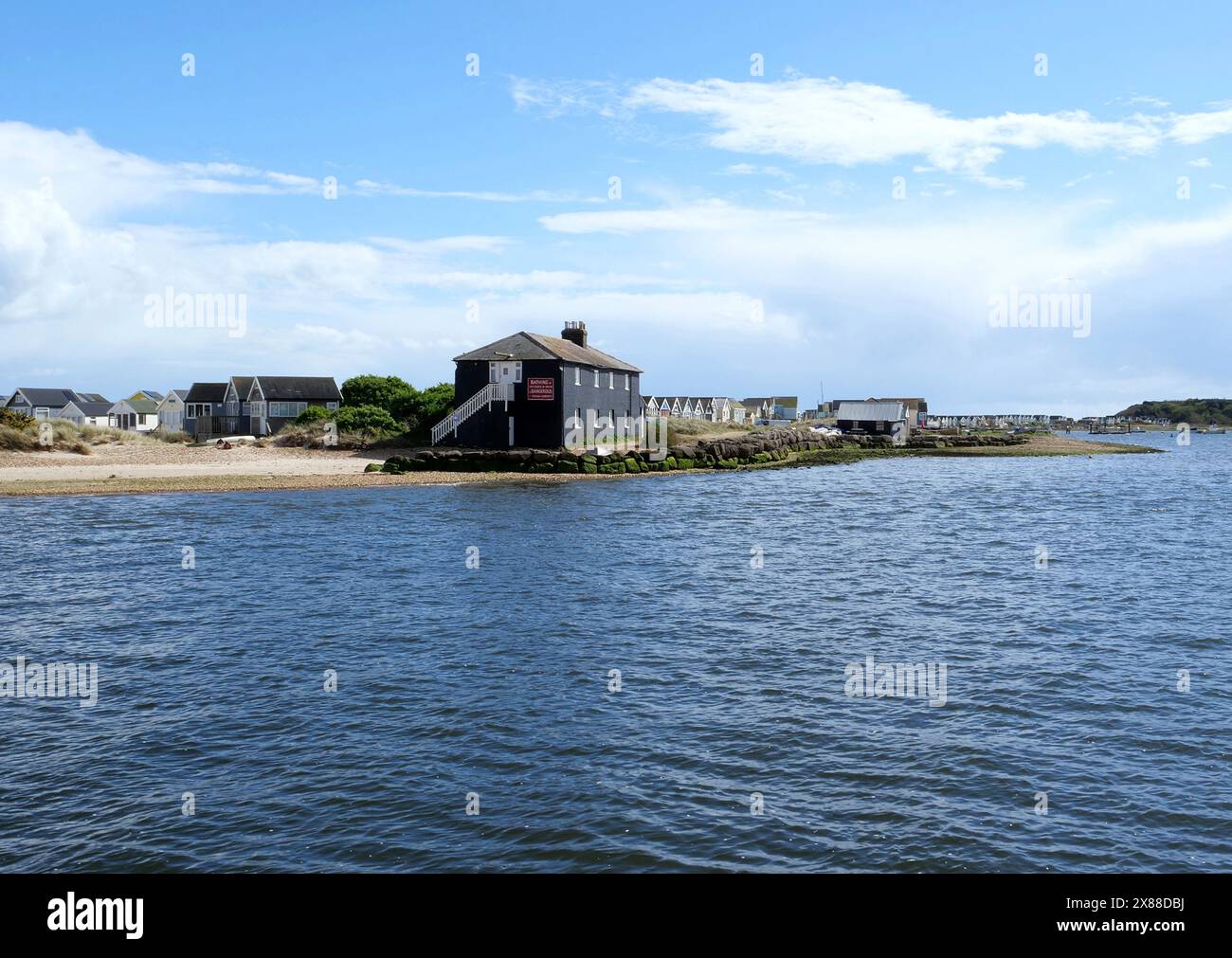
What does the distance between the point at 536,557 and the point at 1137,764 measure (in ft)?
62.6

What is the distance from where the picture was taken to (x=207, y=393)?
105312 millimetres

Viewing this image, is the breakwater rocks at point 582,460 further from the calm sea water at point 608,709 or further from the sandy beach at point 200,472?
the calm sea water at point 608,709

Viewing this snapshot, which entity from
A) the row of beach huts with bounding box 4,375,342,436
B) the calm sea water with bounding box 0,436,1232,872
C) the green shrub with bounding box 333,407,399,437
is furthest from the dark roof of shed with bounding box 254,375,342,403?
the calm sea water with bounding box 0,436,1232,872

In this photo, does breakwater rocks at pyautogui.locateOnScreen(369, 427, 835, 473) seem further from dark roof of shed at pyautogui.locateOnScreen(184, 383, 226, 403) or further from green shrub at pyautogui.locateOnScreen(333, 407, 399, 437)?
dark roof of shed at pyautogui.locateOnScreen(184, 383, 226, 403)

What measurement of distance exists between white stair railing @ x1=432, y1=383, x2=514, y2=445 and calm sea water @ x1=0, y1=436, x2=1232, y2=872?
31.8 m

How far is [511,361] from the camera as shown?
62.5 m

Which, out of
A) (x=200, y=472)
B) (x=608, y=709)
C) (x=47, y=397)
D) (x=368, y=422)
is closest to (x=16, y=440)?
(x=200, y=472)

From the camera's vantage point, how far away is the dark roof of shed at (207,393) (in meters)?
104

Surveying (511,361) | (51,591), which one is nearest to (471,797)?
(51,591)

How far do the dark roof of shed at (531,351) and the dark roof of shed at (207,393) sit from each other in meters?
51.6

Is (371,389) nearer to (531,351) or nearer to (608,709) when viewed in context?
(531,351)

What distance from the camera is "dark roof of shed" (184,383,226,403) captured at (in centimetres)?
10438
